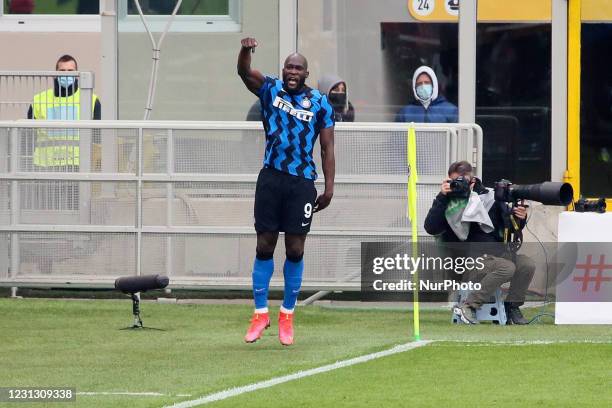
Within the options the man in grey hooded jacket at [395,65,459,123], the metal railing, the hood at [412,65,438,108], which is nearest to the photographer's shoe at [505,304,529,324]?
the metal railing

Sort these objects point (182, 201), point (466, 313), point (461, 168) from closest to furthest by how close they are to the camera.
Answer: point (466, 313) < point (461, 168) < point (182, 201)

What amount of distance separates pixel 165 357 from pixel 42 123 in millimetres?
5022

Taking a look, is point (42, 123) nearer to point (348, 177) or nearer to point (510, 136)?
point (348, 177)

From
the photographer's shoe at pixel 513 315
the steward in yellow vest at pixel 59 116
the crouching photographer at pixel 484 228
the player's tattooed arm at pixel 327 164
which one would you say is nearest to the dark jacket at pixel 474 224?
the crouching photographer at pixel 484 228

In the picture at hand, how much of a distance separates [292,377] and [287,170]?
2099 mm

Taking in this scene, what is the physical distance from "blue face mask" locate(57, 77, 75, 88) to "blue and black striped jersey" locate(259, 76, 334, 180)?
529 cm

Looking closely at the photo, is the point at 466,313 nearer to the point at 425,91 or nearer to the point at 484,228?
the point at 484,228

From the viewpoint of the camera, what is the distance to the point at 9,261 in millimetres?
16438

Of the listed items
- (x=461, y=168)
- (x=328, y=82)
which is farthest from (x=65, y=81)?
(x=461, y=168)

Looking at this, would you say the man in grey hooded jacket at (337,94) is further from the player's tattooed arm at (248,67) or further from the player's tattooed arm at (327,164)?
the player's tattooed arm at (248,67)

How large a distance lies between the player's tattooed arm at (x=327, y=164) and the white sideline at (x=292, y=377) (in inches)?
45.9

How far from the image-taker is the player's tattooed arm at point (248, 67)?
1194cm

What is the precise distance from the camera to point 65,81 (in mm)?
17328

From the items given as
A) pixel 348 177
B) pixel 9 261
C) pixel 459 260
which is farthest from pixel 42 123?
pixel 459 260
